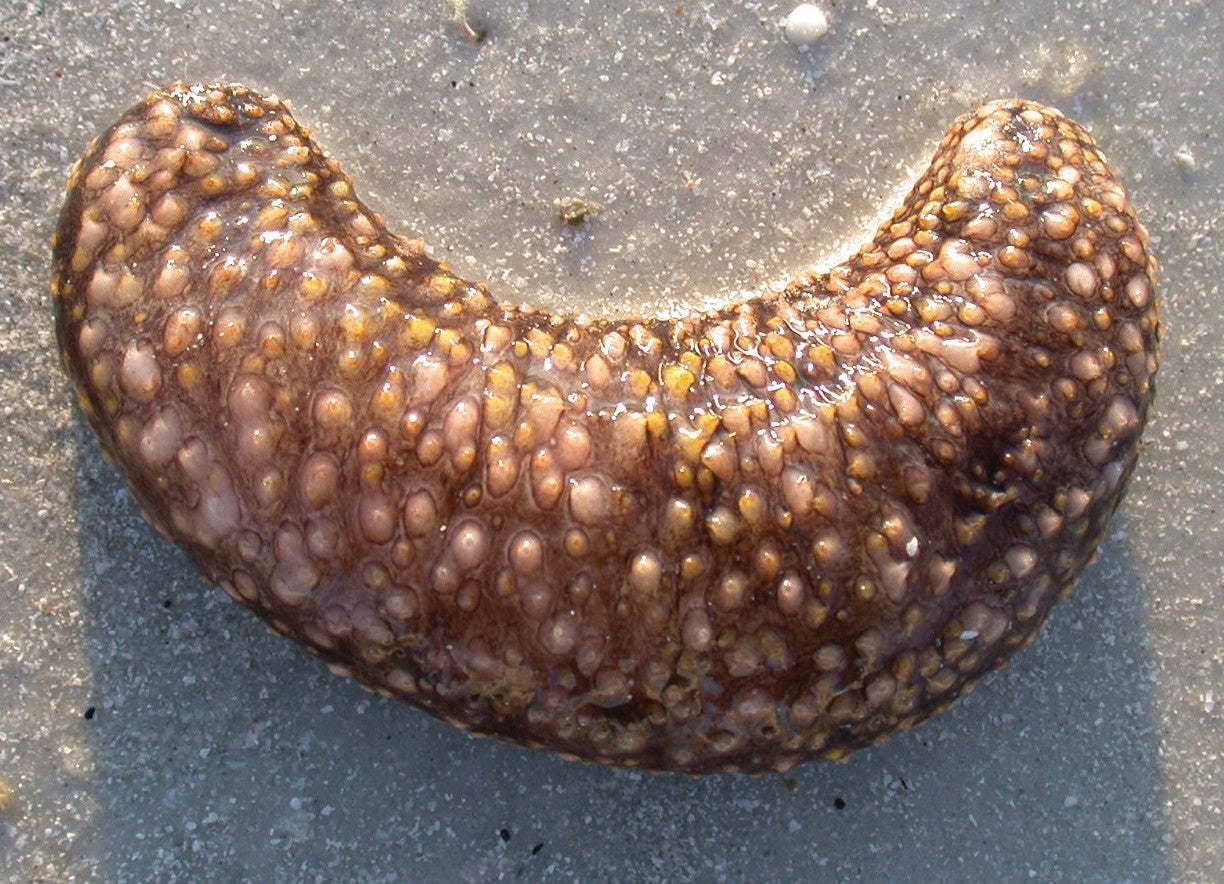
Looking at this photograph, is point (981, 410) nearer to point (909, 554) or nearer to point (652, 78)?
point (909, 554)

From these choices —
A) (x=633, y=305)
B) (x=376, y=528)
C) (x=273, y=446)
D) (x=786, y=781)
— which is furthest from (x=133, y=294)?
(x=786, y=781)

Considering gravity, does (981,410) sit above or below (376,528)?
above

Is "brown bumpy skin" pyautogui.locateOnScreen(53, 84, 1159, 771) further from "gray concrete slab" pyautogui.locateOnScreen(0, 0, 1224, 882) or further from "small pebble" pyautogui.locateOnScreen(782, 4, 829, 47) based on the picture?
"small pebble" pyautogui.locateOnScreen(782, 4, 829, 47)

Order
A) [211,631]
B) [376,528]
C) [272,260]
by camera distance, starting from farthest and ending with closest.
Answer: [211,631], [272,260], [376,528]

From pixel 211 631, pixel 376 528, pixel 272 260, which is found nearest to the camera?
pixel 376 528

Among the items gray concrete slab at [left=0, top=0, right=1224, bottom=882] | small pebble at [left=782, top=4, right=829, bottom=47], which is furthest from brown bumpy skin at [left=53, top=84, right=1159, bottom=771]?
small pebble at [left=782, top=4, right=829, bottom=47]

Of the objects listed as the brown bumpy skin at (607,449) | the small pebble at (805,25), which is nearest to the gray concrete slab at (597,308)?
the small pebble at (805,25)

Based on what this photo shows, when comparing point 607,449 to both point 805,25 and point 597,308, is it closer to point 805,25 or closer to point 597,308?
point 597,308

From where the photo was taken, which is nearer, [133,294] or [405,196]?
[133,294]
